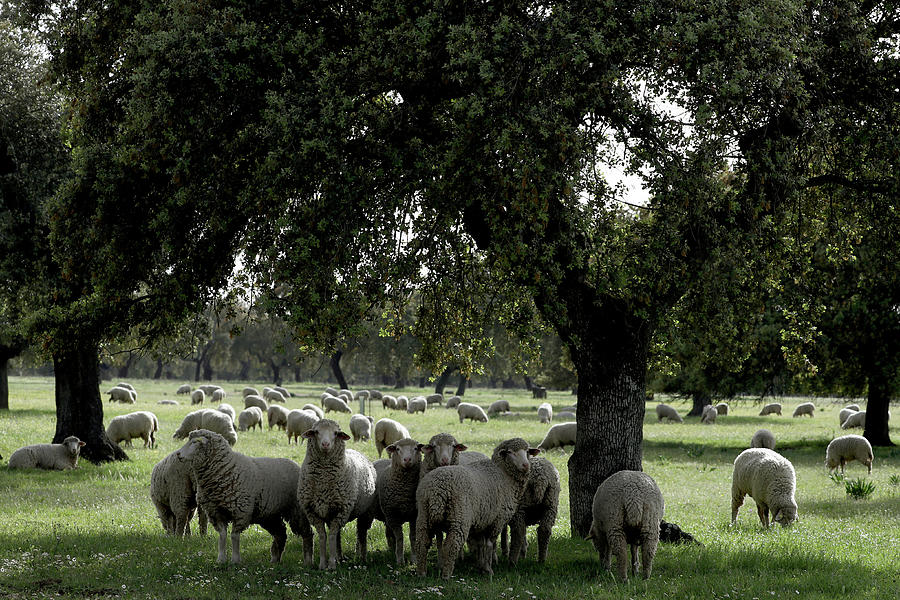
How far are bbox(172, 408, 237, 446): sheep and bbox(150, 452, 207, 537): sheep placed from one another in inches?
470

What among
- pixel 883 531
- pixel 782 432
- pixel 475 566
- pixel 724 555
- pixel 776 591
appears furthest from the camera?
pixel 782 432

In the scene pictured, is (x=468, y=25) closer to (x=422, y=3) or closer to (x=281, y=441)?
(x=422, y=3)

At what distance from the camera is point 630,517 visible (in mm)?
8906

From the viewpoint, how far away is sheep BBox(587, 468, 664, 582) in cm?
894

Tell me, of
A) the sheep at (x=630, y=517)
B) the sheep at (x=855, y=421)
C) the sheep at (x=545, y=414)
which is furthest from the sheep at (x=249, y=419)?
the sheep at (x=855, y=421)

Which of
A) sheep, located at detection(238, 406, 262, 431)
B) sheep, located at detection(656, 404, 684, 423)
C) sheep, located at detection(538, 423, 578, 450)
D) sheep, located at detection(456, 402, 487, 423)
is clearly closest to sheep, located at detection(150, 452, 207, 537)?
sheep, located at detection(538, 423, 578, 450)

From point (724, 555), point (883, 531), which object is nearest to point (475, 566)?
point (724, 555)

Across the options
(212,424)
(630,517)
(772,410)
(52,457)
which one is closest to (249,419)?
(212,424)

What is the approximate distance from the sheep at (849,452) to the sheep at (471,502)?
50.2ft

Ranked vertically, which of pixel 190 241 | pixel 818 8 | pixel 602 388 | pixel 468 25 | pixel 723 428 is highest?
pixel 818 8

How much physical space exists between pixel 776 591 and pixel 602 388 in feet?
11.5

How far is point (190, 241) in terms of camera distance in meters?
10.3

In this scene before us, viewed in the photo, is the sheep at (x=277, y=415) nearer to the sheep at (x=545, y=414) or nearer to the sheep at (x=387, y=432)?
the sheep at (x=387, y=432)

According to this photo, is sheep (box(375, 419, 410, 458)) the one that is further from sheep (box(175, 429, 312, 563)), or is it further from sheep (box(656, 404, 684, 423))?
sheep (box(656, 404, 684, 423))
